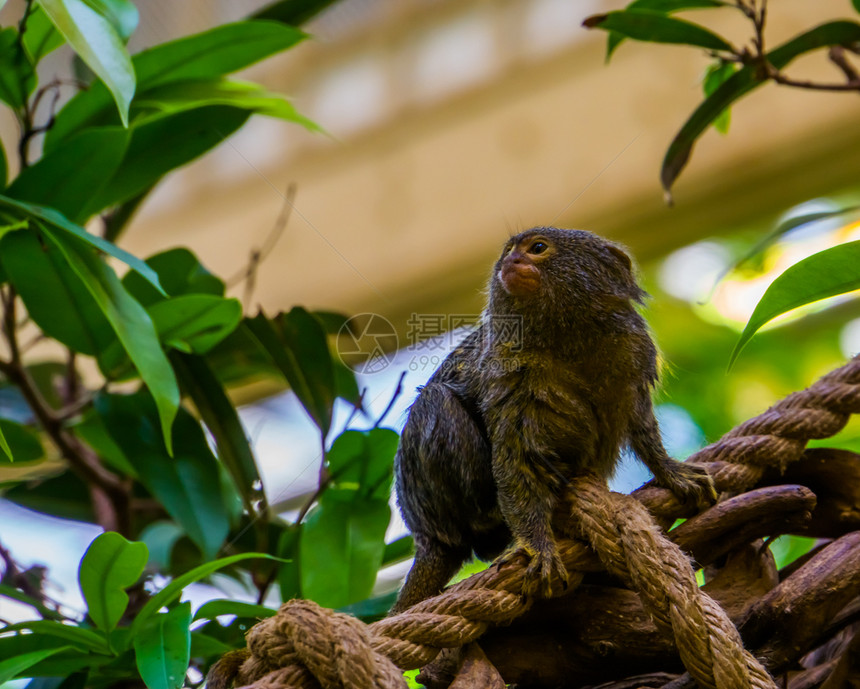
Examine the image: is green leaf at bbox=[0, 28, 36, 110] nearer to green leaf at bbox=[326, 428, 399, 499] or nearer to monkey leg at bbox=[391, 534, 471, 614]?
green leaf at bbox=[326, 428, 399, 499]

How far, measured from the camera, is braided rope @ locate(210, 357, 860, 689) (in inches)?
32.5

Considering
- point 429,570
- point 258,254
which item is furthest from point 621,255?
point 258,254

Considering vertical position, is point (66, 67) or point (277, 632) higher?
point (66, 67)

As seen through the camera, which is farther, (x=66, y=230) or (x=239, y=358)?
(x=239, y=358)

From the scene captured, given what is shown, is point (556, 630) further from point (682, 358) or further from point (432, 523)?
point (682, 358)

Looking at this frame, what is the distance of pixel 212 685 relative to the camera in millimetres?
959

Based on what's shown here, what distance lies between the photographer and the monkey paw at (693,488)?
1.13 meters

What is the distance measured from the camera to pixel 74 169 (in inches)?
54.4

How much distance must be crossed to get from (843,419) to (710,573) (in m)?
0.27

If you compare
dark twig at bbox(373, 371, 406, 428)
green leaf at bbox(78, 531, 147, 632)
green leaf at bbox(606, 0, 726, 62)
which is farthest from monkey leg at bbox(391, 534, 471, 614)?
green leaf at bbox(606, 0, 726, 62)

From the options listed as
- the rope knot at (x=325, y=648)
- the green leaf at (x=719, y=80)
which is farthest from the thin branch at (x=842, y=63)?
the rope knot at (x=325, y=648)

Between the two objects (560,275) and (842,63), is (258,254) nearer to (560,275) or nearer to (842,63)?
(560,275)

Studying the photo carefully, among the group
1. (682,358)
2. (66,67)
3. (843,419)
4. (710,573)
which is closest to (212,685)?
(710,573)

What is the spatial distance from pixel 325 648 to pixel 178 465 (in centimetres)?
80
